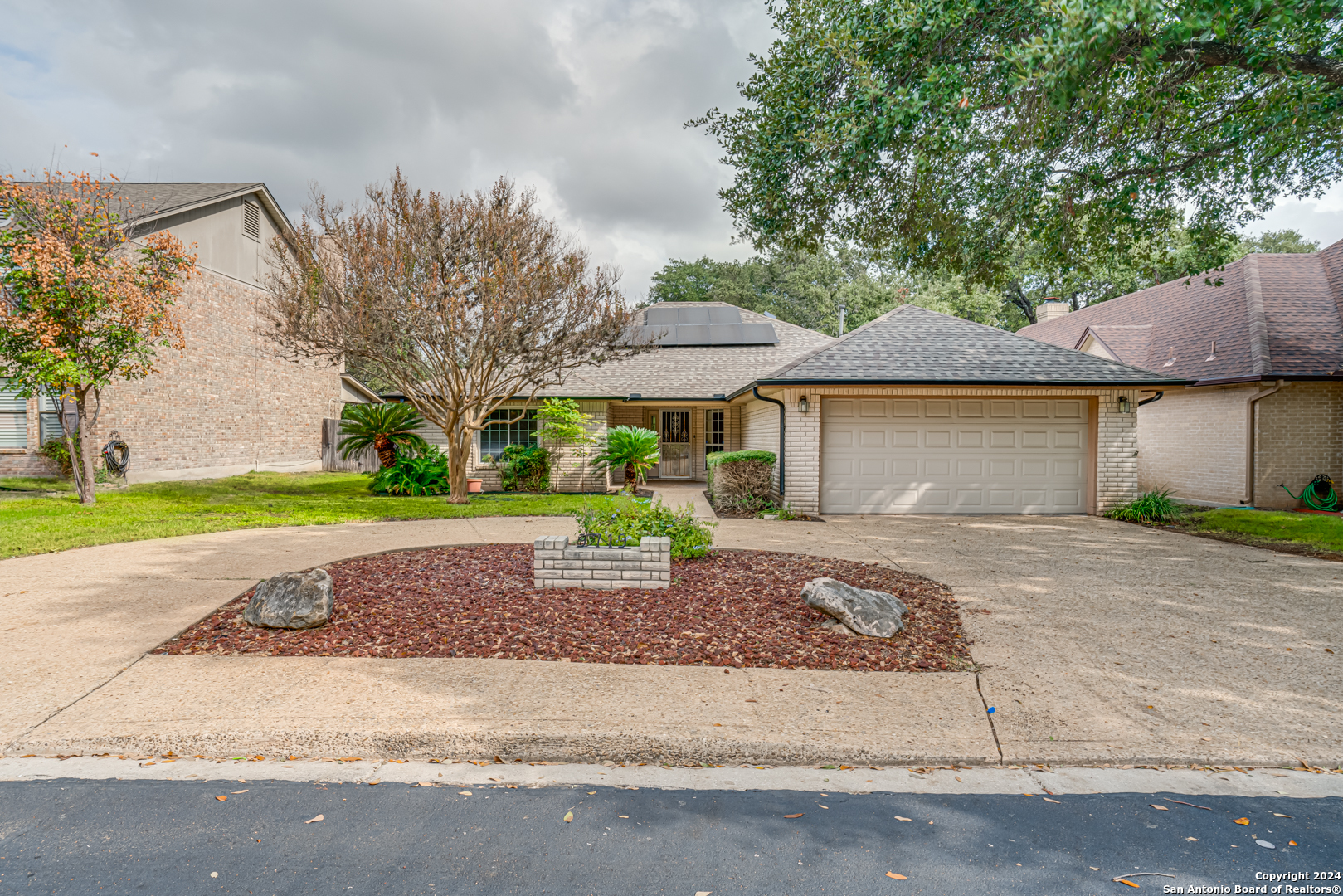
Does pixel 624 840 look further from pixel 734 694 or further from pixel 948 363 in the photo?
pixel 948 363

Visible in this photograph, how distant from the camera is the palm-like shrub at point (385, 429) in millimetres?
15453

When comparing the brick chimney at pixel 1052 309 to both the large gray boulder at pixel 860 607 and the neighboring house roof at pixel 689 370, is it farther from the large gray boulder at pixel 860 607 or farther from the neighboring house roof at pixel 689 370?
the large gray boulder at pixel 860 607

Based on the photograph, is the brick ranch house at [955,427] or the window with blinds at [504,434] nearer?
the brick ranch house at [955,427]


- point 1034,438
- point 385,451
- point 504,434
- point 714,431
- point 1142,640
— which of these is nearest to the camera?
point 1142,640

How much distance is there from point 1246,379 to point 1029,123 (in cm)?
942

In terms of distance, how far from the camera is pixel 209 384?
17.5m

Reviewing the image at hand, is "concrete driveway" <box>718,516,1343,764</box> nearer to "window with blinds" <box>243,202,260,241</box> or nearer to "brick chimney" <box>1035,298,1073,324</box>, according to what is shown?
"window with blinds" <box>243,202,260,241</box>

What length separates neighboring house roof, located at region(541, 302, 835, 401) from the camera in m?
17.0

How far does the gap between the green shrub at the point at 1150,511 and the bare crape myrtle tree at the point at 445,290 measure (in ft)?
32.5

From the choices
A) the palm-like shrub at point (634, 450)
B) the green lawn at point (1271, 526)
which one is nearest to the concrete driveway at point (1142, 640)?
the green lawn at point (1271, 526)

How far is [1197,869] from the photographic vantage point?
8.20 feet

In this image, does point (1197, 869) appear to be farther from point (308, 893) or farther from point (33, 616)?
point (33, 616)

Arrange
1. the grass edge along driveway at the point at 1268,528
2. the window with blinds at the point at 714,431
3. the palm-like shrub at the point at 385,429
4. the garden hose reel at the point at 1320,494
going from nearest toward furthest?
1. the grass edge along driveway at the point at 1268,528
2. the garden hose reel at the point at 1320,494
3. the palm-like shrub at the point at 385,429
4. the window with blinds at the point at 714,431

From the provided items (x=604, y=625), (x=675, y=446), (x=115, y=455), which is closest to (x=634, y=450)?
(x=675, y=446)
